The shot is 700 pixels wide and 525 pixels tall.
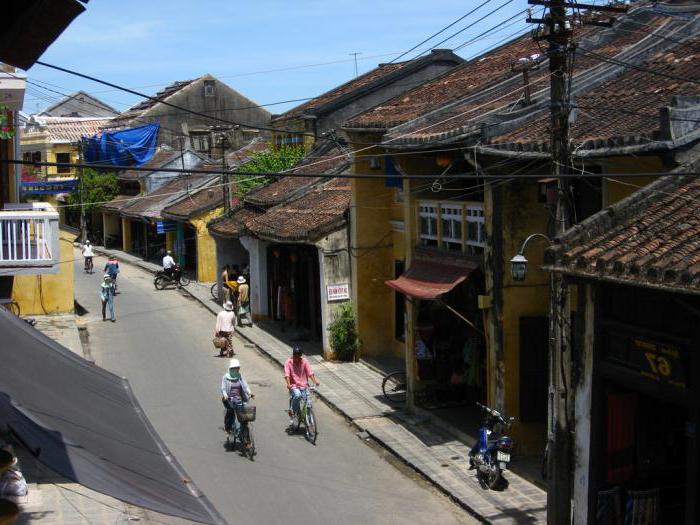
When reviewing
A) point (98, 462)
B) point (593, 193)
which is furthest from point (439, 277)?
point (98, 462)

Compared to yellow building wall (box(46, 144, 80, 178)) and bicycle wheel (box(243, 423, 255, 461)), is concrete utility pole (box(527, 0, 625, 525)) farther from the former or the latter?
yellow building wall (box(46, 144, 80, 178))

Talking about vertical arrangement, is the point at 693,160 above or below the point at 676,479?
above

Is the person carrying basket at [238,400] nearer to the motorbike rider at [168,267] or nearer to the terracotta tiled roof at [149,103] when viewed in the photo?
the motorbike rider at [168,267]

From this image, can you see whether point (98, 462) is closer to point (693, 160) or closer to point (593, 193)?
point (693, 160)

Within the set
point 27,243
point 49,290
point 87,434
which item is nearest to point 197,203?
point 49,290

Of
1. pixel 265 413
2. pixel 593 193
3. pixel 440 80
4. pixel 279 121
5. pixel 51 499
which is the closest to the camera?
pixel 51 499

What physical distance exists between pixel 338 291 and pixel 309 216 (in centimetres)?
251

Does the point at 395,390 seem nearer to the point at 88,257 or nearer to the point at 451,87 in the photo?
the point at 451,87

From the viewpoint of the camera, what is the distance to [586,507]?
10.3 m

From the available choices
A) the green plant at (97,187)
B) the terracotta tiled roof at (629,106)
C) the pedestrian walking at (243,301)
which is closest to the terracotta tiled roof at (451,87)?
the terracotta tiled roof at (629,106)

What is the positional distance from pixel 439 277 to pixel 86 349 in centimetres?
1135

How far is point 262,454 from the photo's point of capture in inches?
574

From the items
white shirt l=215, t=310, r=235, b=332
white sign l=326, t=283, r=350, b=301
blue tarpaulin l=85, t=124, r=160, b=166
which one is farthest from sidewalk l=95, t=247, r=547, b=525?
blue tarpaulin l=85, t=124, r=160, b=166

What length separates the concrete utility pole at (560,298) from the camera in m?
10.8
